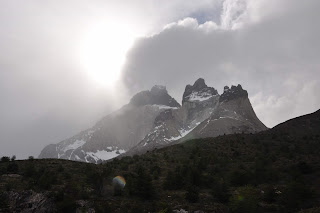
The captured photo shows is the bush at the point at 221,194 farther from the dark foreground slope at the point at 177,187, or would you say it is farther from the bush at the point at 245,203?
the bush at the point at 245,203

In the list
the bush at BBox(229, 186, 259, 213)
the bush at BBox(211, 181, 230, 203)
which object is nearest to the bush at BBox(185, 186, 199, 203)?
the bush at BBox(211, 181, 230, 203)

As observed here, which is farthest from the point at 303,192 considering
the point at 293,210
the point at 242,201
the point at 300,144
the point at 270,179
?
the point at 300,144

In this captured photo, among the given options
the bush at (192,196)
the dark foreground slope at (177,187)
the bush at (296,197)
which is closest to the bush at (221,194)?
the dark foreground slope at (177,187)

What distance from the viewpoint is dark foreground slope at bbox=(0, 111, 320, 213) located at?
24625mm

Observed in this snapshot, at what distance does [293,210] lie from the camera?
23031 mm

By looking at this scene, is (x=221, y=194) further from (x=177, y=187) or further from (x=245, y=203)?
(x=177, y=187)

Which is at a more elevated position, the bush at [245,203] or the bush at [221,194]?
the bush at [221,194]

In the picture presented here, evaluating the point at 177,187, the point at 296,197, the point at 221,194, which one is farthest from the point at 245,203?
the point at 177,187

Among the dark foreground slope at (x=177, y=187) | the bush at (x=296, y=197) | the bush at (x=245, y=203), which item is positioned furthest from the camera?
the dark foreground slope at (x=177, y=187)

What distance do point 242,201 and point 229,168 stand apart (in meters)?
18.0

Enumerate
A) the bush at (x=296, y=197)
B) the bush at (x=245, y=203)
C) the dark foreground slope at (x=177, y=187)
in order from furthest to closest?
the dark foreground slope at (x=177, y=187)
the bush at (x=296, y=197)
the bush at (x=245, y=203)

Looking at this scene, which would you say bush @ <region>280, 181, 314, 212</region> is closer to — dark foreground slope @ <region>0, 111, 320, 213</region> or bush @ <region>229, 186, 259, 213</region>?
dark foreground slope @ <region>0, 111, 320, 213</region>

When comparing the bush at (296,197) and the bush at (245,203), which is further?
the bush at (296,197)

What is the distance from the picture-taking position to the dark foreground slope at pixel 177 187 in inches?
969
